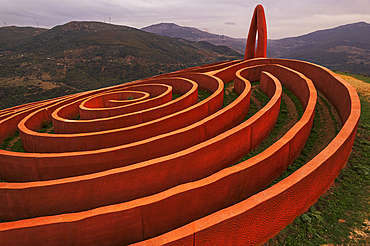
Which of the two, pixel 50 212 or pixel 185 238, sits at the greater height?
pixel 185 238

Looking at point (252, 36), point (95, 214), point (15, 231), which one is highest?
point (252, 36)

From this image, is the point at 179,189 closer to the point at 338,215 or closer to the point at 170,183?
the point at 170,183

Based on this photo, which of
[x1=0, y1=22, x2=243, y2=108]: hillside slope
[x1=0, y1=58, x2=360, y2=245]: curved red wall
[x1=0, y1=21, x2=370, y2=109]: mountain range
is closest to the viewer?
[x1=0, y1=58, x2=360, y2=245]: curved red wall

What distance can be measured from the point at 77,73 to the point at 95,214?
99700mm

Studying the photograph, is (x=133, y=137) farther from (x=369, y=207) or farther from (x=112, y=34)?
(x=112, y=34)

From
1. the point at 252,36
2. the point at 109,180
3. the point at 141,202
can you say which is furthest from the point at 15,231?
the point at 252,36

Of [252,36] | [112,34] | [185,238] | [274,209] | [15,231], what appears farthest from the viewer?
[112,34]

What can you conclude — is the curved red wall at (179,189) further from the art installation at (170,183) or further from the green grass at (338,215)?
the green grass at (338,215)

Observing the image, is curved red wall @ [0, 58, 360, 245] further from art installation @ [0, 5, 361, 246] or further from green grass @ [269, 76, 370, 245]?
green grass @ [269, 76, 370, 245]

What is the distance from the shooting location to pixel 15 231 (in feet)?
16.7

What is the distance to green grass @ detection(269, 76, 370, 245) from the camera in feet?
15.7

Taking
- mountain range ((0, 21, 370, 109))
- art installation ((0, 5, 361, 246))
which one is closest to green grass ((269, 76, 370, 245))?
art installation ((0, 5, 361, 246))

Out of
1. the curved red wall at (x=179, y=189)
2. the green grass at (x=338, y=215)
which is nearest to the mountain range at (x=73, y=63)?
the curved red wall at (x=179, y=189)

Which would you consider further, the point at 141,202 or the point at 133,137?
the point at 133,137
